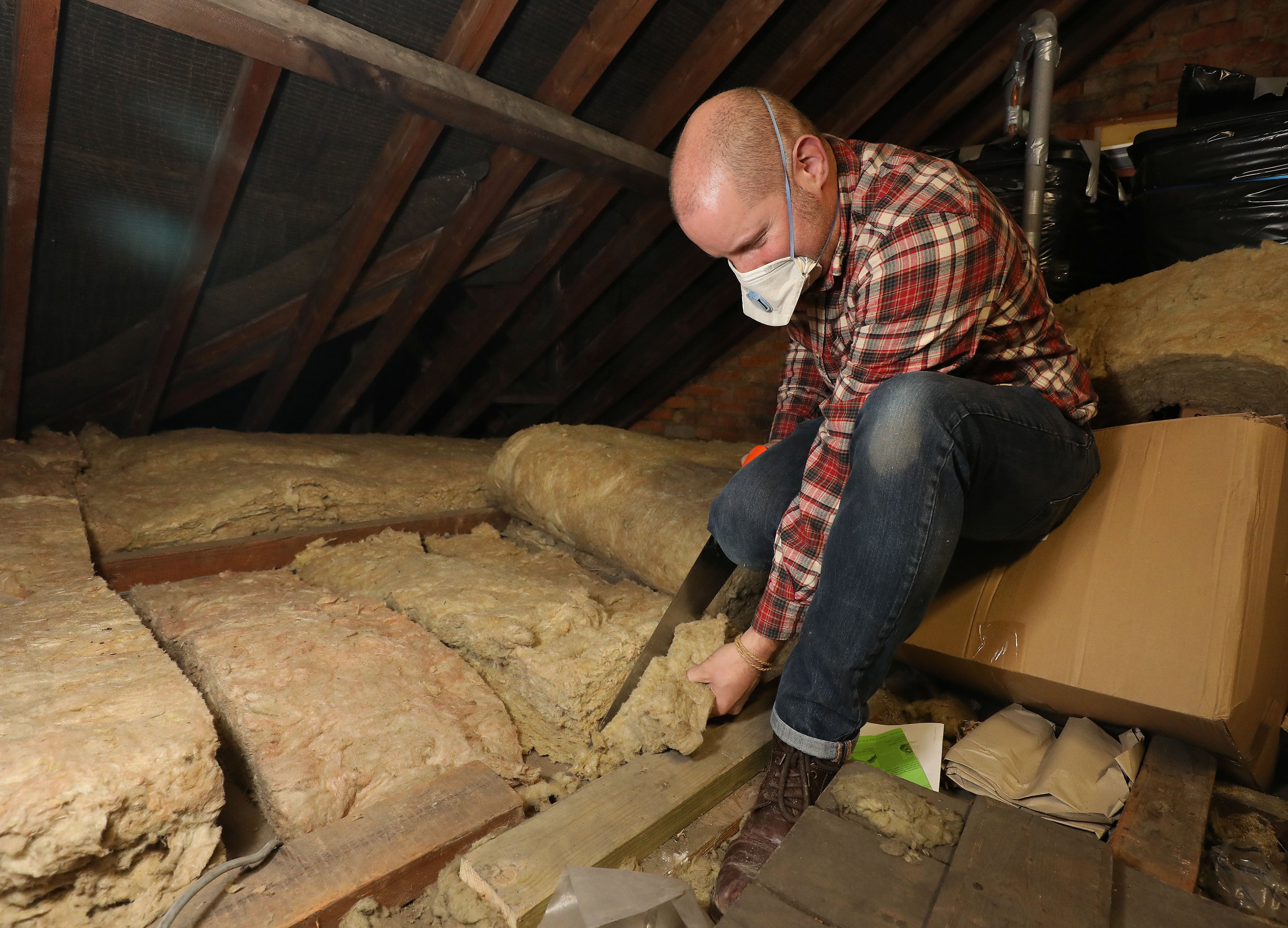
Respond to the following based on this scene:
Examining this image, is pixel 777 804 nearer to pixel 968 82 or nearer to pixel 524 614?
pixel 524 614

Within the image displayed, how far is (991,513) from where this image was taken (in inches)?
45.4

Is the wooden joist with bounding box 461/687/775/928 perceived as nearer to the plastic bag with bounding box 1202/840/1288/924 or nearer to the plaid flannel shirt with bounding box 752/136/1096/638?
the plaid flannel shirt with bounding box 752/136/1096/638

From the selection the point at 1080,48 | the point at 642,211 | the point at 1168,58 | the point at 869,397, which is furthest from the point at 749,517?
the point at 1168,58

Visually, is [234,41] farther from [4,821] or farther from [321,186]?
[4,821]

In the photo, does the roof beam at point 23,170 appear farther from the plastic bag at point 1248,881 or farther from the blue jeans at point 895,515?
the plastic bag at point 1248,881

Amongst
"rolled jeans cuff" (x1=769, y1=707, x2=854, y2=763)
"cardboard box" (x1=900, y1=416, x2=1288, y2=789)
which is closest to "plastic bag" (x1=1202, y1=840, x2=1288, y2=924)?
"cardboard box" (x1=900, y1=416, x2=1288, y2=789)

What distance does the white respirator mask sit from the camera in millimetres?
1108

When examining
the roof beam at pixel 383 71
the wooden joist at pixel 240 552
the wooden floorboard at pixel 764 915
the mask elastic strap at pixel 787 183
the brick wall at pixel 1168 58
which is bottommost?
the wooden joist at pixel 240 552

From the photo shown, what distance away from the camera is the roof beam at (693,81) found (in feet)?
7.27

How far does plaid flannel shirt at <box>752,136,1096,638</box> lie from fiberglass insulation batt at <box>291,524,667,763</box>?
33cm

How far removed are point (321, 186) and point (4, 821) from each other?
7.15ft

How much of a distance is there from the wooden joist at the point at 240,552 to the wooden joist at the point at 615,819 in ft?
4.06

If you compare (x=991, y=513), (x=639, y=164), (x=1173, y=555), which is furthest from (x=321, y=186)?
(x=1173, y=555)

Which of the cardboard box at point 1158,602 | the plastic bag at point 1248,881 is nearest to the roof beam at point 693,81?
the cardboard box at point 1158,602
